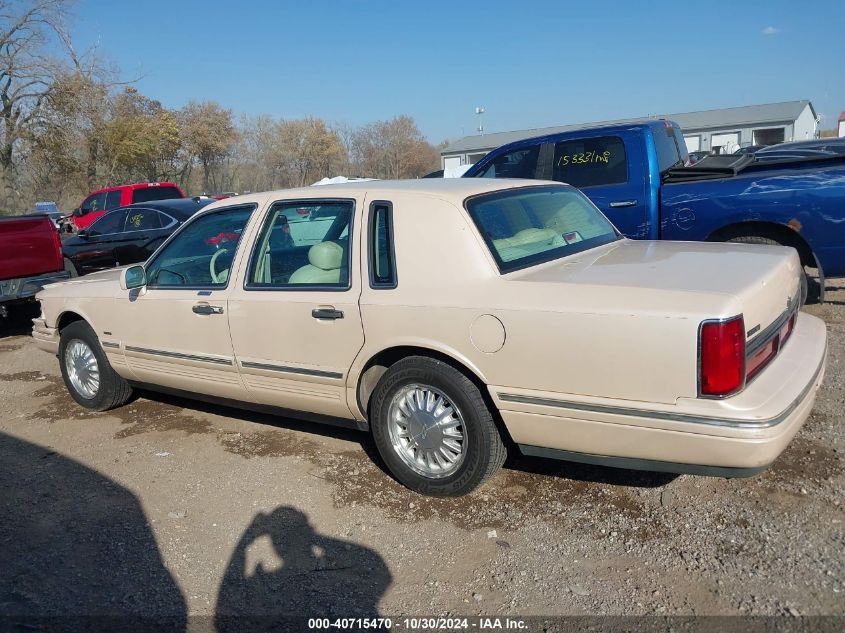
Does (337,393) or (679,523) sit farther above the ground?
(337,393)

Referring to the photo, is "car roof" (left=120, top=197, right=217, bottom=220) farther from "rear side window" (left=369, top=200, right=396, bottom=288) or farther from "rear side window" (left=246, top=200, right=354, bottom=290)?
"rear side window" (left=369, top=200, right=396, bottom=288)

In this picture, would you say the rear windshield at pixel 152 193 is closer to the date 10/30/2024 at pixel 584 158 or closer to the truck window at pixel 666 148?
the date 10/30/2024 at pixel 584 158

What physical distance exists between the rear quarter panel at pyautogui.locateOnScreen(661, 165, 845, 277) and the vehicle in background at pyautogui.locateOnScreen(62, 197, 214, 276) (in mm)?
7323

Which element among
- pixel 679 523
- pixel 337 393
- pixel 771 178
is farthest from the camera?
pixel 771 178

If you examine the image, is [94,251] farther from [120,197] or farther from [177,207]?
[120,197]

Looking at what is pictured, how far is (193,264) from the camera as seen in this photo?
4.68m

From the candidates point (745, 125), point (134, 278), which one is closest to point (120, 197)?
point (134, 278)

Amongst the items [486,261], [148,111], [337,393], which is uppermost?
[148,111]

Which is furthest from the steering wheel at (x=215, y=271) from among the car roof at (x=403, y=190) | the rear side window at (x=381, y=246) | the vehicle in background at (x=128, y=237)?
the vehicle in background at (x=128, y=237)

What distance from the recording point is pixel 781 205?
5.86 metres

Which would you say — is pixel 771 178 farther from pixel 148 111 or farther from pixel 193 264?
pixel 148 111

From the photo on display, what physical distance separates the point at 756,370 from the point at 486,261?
131 cm

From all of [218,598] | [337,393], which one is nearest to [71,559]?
[218,598]

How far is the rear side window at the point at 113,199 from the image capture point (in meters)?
17.1
